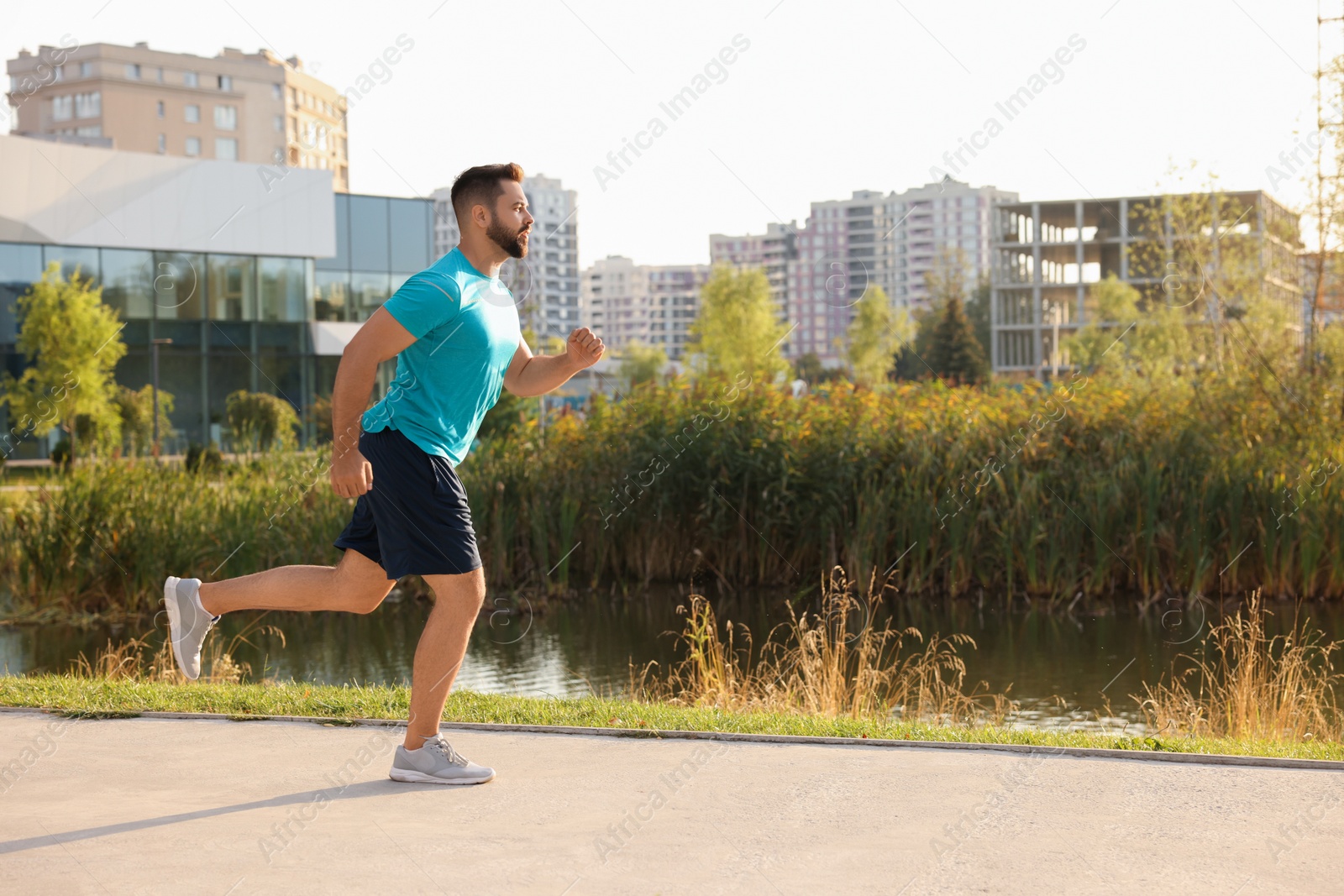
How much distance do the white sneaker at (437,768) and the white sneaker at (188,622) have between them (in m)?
0.84

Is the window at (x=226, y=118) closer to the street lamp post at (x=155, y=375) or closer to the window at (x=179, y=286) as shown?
the window at (x=179, y=286)

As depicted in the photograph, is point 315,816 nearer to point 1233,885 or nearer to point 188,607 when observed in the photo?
point 188,607

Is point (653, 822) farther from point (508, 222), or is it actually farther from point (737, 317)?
point (737, 317)

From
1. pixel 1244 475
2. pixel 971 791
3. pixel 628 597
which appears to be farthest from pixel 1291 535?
pixel 971 791

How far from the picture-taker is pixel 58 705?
5328 millimetres

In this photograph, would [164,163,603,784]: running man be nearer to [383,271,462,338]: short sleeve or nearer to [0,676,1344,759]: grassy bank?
[383,271,462,338]: short sleeve

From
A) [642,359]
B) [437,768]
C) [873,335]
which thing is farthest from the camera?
[642,359]

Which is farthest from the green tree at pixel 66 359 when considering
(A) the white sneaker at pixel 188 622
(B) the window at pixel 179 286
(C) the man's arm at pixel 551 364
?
(C) the man's arm at pixel 551 364

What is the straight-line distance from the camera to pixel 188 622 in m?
4.38

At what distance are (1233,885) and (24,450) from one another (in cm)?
3732

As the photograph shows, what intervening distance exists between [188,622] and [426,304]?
54.4 inches

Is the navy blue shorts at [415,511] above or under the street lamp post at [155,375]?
under

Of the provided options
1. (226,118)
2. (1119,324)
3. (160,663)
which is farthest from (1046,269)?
(160,663)

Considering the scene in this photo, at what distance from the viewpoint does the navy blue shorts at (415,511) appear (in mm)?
3891
